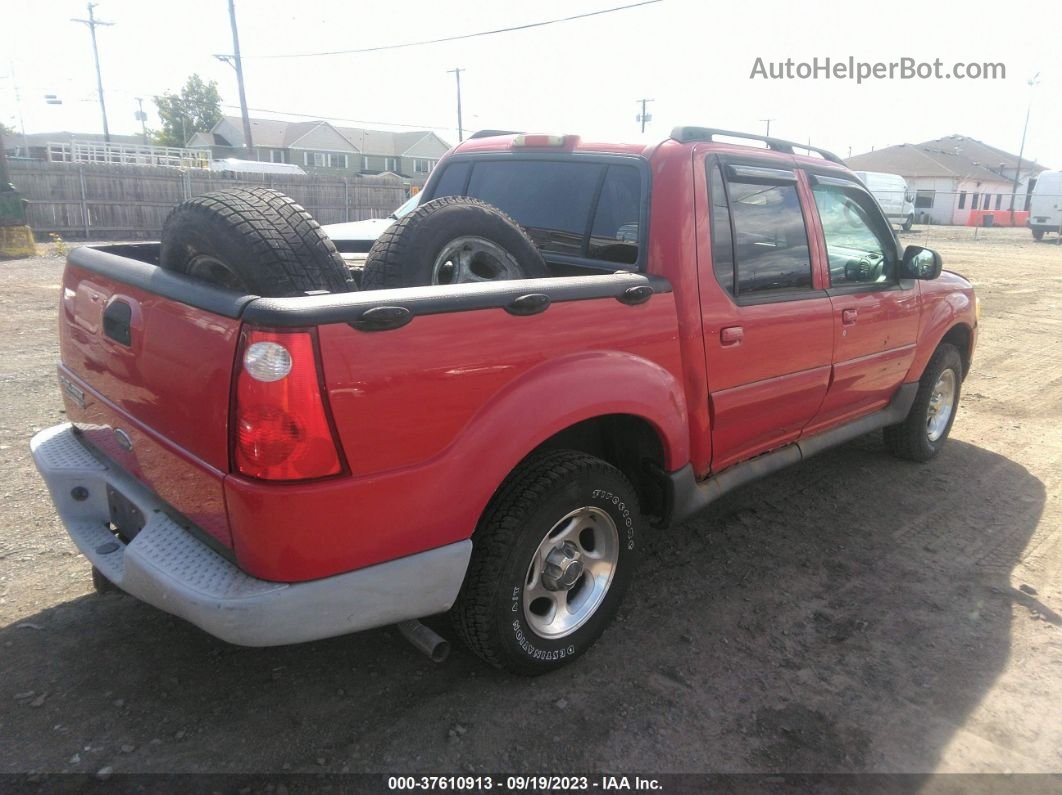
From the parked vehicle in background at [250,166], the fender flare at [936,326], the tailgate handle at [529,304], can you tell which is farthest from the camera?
the parked vehicle in background at [250,166]

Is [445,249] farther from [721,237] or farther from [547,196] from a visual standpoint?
[721,237]

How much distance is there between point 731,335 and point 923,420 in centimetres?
253

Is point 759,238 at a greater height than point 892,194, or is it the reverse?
point 759,238

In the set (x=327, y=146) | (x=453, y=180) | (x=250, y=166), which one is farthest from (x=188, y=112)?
(x=453, y=180)

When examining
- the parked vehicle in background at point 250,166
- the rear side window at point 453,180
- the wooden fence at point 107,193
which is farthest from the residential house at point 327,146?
the rear side window at point 453,180

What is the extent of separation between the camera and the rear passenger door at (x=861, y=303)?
3.93 meters

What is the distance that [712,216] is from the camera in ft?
10.5

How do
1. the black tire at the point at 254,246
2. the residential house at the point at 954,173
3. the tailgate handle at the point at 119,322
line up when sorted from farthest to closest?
the residential house at the point at 954,173
the tailgate handle at the point at 119,322
the black tire at the point at 254,246

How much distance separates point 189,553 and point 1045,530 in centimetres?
431

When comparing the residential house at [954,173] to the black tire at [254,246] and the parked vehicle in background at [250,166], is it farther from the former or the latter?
the black tire at [254,246]

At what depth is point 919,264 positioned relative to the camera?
4340 millimetres

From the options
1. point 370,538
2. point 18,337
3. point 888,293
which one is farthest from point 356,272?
point 18,337

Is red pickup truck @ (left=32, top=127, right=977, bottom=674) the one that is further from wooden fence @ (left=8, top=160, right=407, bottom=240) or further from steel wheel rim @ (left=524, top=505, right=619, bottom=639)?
wooden fence @ (left=8, top=160, right=407, bottom=240)

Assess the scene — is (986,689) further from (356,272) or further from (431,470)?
(356,272)
